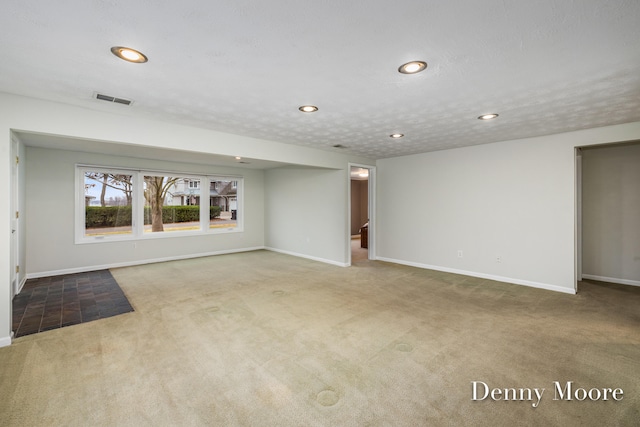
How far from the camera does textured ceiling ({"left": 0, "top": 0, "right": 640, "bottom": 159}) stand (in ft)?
5.04

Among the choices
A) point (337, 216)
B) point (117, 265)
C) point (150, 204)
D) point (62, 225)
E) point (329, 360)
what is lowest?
point (329, 360)

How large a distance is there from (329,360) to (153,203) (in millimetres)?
5779

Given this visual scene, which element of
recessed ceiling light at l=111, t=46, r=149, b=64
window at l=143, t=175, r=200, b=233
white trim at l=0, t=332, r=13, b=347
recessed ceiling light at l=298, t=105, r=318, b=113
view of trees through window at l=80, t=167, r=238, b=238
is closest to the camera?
Answer: recessed ceiling light at l=111, t=46, r=149, b=64

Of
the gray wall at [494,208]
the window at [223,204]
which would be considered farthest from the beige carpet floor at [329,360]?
the window at [223,204]

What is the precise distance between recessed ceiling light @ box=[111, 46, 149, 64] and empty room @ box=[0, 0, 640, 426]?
2 centimetres

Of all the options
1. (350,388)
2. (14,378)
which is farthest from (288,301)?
(14,378)

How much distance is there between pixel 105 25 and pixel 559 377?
382 centimetres

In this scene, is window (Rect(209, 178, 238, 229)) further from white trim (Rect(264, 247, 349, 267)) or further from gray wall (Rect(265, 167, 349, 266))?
white trim (Rect(264, 247, 349, 267))

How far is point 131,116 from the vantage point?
130 inches

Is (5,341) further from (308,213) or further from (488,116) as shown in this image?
(488,116)

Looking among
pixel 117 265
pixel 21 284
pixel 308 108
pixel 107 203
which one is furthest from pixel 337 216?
pixel 21 284

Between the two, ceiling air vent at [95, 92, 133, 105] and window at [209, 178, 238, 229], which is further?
window at [209, 178, 238, 229]

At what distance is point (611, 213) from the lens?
486 centimetres

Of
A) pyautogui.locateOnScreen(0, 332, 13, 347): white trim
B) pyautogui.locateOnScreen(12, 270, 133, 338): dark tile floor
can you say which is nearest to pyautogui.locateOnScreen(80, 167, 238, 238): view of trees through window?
pyautogui.locateOnScreen(12, 270, 133, 338): dark tile floor
